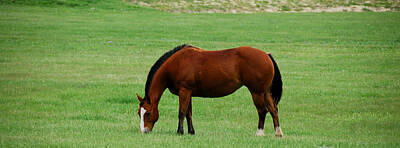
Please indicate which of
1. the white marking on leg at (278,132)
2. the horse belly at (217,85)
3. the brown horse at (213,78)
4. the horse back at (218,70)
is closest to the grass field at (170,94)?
the white marking on leg at (278,132)

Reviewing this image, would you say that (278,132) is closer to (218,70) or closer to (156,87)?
(218,70)

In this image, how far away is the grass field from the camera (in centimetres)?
1060

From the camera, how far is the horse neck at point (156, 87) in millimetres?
10805

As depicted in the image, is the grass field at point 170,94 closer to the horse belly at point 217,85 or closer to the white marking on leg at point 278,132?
the white marking on leg at point 278,132

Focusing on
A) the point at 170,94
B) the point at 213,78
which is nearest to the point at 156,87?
the point at 213,78

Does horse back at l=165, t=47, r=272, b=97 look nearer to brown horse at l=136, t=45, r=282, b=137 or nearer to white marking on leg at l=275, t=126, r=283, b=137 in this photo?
→ brown horse at l=136, t=45, r=282, b=137

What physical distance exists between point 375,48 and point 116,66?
15.2m

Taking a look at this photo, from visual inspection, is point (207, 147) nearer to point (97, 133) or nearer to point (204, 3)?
point (97, 133)

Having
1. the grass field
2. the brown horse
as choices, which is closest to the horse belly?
the brown horse

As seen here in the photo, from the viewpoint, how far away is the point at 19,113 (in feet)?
43.0

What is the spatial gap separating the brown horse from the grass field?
0.52m

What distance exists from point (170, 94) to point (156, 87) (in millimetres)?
6464

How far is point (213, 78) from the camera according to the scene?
418 inches

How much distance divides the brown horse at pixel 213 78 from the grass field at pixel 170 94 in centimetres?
52
